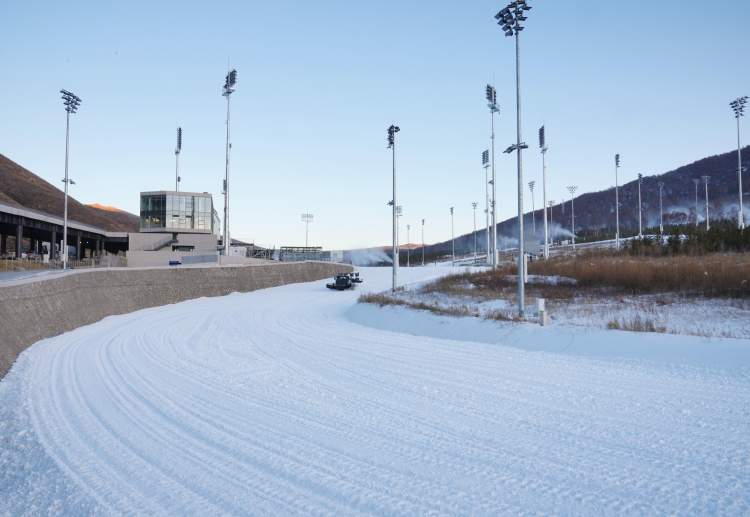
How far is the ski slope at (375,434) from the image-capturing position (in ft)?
13.2

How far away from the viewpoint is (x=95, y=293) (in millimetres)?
18266

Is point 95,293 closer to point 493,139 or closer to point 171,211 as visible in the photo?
point 493,139

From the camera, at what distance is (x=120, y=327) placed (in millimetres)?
15672

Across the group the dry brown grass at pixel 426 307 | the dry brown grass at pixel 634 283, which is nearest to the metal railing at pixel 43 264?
the dry brown grass at pixel 426 307

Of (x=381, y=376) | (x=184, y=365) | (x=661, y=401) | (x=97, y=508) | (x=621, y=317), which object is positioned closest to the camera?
(x=97, y=508)

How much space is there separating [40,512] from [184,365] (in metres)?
5.74

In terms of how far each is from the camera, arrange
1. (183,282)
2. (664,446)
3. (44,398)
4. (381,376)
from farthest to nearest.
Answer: (183,282) → (381,376) → (44,398) → (664,446)

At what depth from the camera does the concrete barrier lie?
11.2 m

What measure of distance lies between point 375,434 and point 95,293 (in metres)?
17.0

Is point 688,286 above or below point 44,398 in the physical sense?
above

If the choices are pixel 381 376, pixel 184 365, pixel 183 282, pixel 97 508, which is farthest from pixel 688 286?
pixel 183 282

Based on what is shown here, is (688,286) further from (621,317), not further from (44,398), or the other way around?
(44,398)

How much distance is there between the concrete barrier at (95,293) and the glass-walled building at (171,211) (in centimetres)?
3508

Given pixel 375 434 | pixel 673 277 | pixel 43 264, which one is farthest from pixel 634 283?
pixel 43 264
